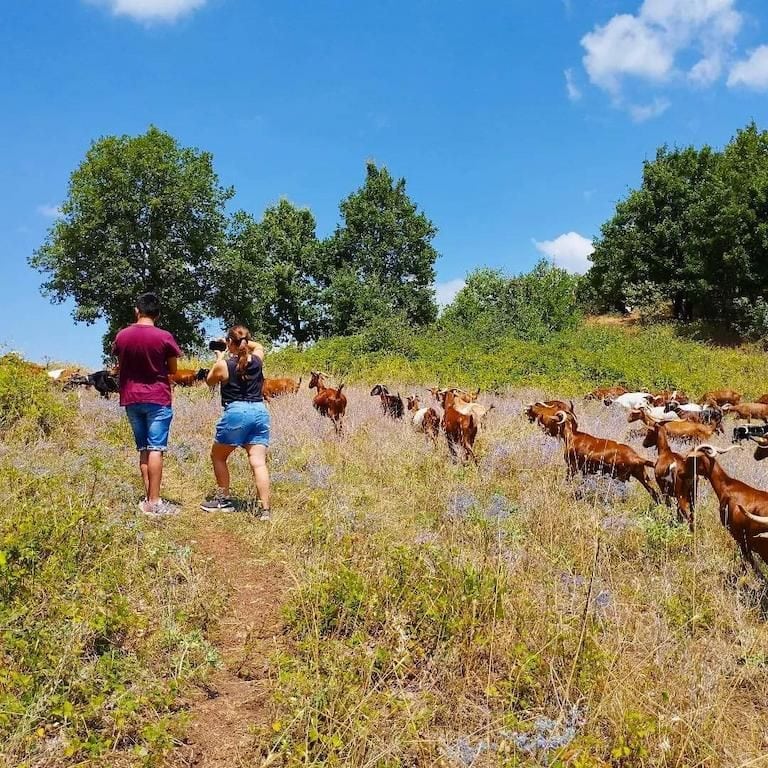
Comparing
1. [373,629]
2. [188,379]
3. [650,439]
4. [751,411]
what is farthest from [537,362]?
[373,629]

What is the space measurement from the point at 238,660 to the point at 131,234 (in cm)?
2806

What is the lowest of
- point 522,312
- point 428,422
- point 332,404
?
point 428,422

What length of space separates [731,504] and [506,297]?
30588 mm

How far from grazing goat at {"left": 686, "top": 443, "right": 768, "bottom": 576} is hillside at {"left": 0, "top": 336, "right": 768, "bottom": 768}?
1.00 feet

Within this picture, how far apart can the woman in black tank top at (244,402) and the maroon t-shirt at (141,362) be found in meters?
0.51

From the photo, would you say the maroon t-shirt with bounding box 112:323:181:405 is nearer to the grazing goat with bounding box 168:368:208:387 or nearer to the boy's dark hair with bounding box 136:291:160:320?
the boy's dark hair with bounding box 136:291:160:320

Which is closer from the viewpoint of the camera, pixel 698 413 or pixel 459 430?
pixel 459 430

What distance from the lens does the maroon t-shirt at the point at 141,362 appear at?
590 centimetres

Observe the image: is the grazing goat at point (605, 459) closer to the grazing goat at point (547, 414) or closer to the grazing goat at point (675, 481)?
the grazing goat at point (675, 481)

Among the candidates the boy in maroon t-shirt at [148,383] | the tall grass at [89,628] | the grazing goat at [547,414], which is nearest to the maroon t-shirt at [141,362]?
the boy in maroon t-shirt at [148,383]

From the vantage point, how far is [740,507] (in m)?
5.17

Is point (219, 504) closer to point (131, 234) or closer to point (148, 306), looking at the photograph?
point (148, 306)

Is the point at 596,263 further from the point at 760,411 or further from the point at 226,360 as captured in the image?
the point at 226,360

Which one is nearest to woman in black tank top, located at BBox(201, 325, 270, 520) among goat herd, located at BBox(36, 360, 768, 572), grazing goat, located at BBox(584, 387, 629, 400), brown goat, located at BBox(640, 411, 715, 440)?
goat herd, located at BBox(36, 360, 768, 572)
